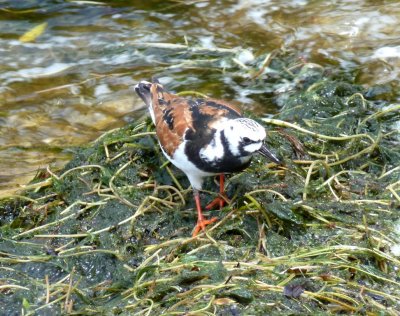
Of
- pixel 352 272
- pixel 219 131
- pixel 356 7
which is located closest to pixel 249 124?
pixel 219 131

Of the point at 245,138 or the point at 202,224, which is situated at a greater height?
the point at 245,138

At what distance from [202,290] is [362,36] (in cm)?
491

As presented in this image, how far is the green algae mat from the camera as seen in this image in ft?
13.1

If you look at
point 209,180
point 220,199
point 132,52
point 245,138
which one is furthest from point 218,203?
point 132,52

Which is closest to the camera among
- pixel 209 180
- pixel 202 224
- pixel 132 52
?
pixel 202 224

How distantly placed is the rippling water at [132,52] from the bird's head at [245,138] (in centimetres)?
223

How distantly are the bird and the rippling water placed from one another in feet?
5.50

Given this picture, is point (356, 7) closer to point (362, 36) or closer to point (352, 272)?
point (362, 36)

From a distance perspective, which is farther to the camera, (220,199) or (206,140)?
(220,199)

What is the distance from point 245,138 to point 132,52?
405cm

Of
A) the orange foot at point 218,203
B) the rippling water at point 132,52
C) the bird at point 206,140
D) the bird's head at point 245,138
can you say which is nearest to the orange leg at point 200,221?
the bird at point 206,140

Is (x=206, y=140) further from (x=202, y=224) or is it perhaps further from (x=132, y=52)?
(x=132, y=52)

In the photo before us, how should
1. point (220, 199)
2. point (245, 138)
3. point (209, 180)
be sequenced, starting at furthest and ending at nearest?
point (209, 180) → point (220, 199) → point (245, 138)

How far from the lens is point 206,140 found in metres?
4.64
